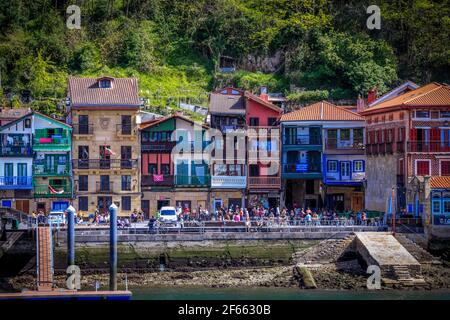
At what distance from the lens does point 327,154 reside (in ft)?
318

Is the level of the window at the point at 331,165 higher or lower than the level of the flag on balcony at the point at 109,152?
lower

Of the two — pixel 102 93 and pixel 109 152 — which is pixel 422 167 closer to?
pixel 109 152

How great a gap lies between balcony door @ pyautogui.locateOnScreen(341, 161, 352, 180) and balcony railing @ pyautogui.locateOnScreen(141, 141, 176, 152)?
1239 cm

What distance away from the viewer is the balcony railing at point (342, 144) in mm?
97250

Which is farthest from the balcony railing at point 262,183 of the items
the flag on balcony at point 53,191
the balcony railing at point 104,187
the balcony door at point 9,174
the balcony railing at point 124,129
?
the balcony door at point 9,174

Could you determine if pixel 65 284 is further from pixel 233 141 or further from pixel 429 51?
pixel 429 51

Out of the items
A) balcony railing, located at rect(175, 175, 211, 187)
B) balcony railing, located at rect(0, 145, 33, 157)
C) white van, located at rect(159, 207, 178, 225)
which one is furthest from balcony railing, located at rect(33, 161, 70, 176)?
white van, located at rect(159, 207, 178, 225)

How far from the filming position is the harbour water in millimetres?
69875

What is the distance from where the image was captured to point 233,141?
320ft

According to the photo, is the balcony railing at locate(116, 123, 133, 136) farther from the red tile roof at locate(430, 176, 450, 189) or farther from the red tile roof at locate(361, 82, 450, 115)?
the red tile roof at locate(430, 176, 450, 189)

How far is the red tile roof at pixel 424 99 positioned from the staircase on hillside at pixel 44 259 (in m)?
25.9

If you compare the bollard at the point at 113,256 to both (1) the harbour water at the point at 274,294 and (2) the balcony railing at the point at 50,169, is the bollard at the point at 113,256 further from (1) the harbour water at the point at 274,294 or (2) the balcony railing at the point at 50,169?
(2) the balcony railing at the point at 50,169
